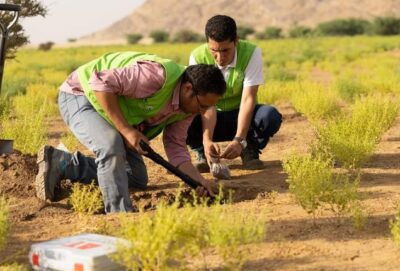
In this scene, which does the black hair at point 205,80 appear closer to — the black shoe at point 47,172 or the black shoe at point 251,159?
the black shoe at point 47,172

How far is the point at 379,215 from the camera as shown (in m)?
5.06

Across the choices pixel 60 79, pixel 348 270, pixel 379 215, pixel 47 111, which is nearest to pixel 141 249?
pixel 348 270

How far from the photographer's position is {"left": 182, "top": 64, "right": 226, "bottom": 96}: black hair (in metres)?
4.86

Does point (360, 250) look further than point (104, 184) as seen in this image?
No

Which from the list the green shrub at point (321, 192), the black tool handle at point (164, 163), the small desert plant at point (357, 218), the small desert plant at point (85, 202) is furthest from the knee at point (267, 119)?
the small desert plant at point (357, 218)

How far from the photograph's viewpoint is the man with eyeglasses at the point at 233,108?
6.18 m

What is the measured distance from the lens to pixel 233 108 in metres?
7.11

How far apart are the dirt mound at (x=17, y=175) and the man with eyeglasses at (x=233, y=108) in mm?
1473

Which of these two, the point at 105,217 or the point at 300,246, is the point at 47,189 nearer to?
the point at 105,217

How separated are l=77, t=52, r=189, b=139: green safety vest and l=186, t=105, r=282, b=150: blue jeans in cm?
165

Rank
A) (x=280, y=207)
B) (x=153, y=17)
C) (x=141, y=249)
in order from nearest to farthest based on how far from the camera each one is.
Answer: (x=141, y=249) < (x=280, y=207) < (x=153, y=17)

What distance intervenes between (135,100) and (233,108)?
1966 mm

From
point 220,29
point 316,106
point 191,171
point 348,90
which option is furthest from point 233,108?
point 348,90

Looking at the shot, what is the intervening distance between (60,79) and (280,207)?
53.2ft
